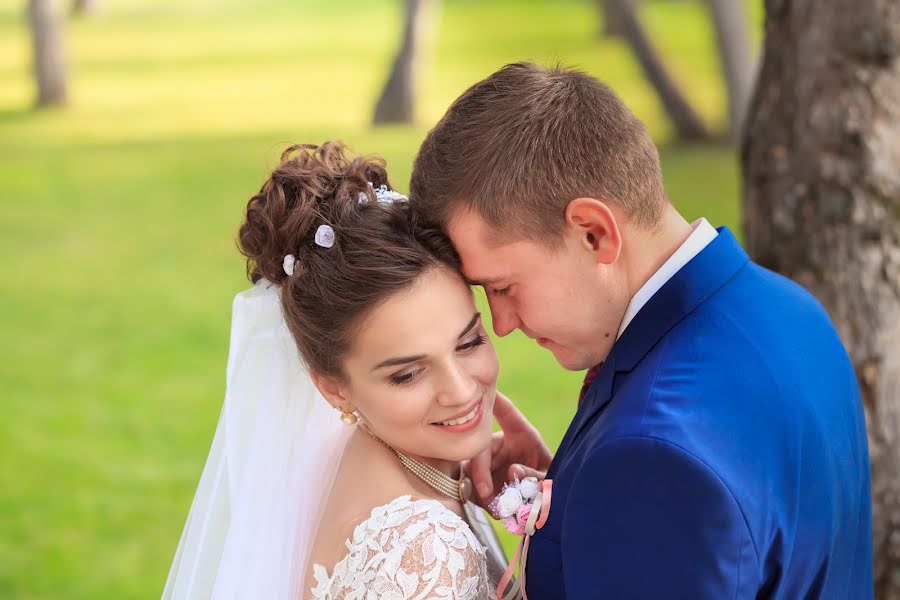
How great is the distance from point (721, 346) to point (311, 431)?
1.25m

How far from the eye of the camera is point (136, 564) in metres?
6.09

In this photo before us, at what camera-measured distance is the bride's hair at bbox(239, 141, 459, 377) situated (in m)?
2.29

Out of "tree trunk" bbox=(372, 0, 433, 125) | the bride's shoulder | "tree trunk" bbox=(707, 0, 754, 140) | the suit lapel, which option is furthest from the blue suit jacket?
"tree trunk" bbox=(372, 0, 433, 125)

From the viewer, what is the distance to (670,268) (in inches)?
80.7

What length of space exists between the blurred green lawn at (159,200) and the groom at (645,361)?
36 cm

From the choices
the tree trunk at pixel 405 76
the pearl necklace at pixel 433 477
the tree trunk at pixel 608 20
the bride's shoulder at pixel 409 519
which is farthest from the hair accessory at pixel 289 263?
the tree trunk at pixel 608 20

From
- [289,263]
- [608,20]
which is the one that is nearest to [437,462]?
[289,263]

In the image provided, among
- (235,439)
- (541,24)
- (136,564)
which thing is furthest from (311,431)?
(541,24)

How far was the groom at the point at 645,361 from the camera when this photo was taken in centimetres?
172

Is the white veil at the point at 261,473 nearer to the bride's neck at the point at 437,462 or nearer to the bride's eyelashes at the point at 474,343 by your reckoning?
the bride's neck at the point at 437,462

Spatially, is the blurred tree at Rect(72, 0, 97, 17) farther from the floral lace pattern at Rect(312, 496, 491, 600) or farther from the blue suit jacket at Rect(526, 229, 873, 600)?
the blue suit jacket at Rect(526, 229, 873, 600)

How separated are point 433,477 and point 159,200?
32.7 ft

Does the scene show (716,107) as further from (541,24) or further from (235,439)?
(235,439)

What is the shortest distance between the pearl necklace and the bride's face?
0.02 m
